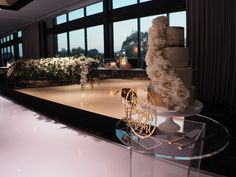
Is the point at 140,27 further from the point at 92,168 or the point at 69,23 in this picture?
the point at 92,168

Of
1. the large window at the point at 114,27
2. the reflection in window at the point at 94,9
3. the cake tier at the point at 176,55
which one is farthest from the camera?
the reflection in window at the point at 94,9

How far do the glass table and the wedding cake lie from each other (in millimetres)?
175

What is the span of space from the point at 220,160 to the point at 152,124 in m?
0.95

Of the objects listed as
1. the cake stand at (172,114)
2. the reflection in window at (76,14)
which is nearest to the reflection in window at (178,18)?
the reflection in window at (76,14)

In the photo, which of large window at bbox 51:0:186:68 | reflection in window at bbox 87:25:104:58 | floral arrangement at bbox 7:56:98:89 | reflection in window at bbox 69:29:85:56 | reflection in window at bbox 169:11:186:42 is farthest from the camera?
reflection in window at bbox 69:29:85:56

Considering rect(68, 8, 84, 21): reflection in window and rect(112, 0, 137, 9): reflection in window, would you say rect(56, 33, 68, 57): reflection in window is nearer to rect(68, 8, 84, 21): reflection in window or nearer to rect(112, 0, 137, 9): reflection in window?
rect(68, 8, 84, 21): reflection in window

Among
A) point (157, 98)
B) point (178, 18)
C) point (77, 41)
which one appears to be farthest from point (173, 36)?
point (77, 41)

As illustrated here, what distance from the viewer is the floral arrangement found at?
4160 mm

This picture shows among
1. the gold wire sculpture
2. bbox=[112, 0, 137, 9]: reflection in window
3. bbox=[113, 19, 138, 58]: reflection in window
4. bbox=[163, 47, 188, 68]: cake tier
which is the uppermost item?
bbox=[112, 0, 137, 9]: reflection in window

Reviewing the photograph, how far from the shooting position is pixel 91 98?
13.1 feet

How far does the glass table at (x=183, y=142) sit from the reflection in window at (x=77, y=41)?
1015 centimetres

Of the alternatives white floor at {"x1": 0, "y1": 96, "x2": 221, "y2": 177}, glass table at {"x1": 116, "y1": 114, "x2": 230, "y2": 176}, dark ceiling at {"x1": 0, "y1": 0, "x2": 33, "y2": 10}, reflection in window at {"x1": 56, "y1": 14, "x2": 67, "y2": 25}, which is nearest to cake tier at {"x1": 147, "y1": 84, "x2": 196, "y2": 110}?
glass table at {"x1": 116, "y1": 114, "x2": 230, "y2": 176}

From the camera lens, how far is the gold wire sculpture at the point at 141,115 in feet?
4.77

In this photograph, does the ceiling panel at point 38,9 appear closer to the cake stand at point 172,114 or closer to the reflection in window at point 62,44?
the reflection in window at point 62,44
